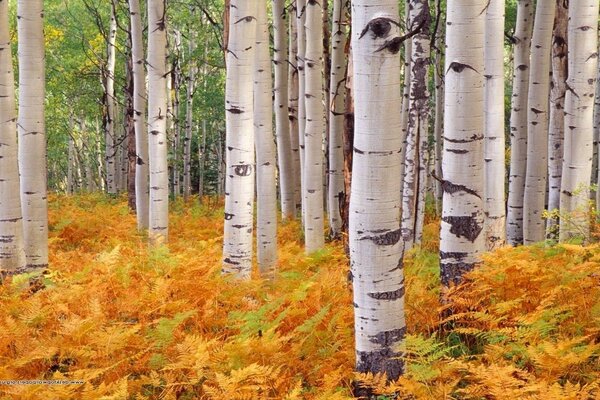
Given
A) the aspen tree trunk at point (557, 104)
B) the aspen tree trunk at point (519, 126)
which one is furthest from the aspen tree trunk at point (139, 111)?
the aspen tree trunk at point (557, 104)

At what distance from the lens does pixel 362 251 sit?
328 centimetres

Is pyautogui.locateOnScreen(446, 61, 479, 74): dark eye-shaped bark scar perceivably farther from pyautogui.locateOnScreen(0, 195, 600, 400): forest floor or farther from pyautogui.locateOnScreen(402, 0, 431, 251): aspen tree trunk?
pyautogui.locateOnScreen(402, 0, 431, 251): aspen tree trunk

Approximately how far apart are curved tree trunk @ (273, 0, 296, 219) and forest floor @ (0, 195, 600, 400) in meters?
6.53

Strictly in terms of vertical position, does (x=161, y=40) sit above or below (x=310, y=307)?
above

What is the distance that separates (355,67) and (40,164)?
14.1 feet

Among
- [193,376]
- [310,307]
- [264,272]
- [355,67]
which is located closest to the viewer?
[355,67]

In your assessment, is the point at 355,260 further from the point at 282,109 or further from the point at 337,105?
the point at 282,109

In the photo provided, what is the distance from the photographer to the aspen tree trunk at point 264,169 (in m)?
6.92

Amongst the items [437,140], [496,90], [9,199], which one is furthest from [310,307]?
[437,140]

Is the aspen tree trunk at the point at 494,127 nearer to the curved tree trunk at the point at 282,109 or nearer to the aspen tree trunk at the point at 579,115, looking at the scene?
the aspen tree trunk at the point at 579,115

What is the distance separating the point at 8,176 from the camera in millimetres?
5828

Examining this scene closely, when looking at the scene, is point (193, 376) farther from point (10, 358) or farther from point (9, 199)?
point (9, 199)

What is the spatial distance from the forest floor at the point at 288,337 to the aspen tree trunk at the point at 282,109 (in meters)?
6.52

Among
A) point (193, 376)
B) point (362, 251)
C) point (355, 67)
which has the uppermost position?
point (355, 67)
